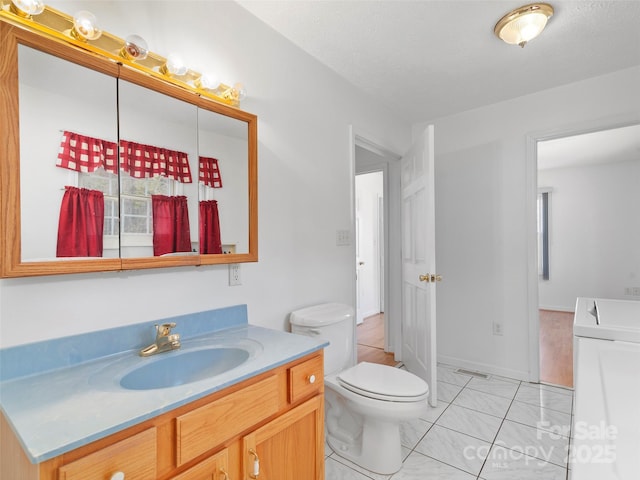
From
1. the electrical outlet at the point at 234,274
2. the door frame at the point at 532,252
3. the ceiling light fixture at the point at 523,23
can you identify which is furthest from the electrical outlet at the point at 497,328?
the electrical outlet at the point at 234,274

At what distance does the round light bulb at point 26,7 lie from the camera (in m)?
0.96

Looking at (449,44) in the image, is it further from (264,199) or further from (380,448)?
(380,448)

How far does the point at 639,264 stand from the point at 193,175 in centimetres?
618

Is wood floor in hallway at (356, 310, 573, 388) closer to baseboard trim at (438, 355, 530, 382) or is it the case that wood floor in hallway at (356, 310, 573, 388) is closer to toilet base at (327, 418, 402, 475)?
baseboard trim at (438, 355, 530, 382)

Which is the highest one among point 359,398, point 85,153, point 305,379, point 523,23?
point 523,23

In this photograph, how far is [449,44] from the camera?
78.0 inches

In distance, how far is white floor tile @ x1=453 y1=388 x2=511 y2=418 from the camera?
2.27 m

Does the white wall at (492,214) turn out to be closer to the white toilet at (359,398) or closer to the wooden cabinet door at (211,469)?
the white toilet at (359,398)

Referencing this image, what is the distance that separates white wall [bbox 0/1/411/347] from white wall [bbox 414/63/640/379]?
2.94ft

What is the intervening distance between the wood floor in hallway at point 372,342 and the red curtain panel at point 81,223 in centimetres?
259

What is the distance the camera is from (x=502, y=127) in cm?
283

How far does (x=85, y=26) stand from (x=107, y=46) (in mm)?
97

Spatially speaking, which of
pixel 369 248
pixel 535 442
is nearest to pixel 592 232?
pixel 369 248

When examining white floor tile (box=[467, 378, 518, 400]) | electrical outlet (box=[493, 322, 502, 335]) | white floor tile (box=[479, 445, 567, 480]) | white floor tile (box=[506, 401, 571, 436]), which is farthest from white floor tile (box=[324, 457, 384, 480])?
electrical outlet (box=[493, 322, 502, 335])
